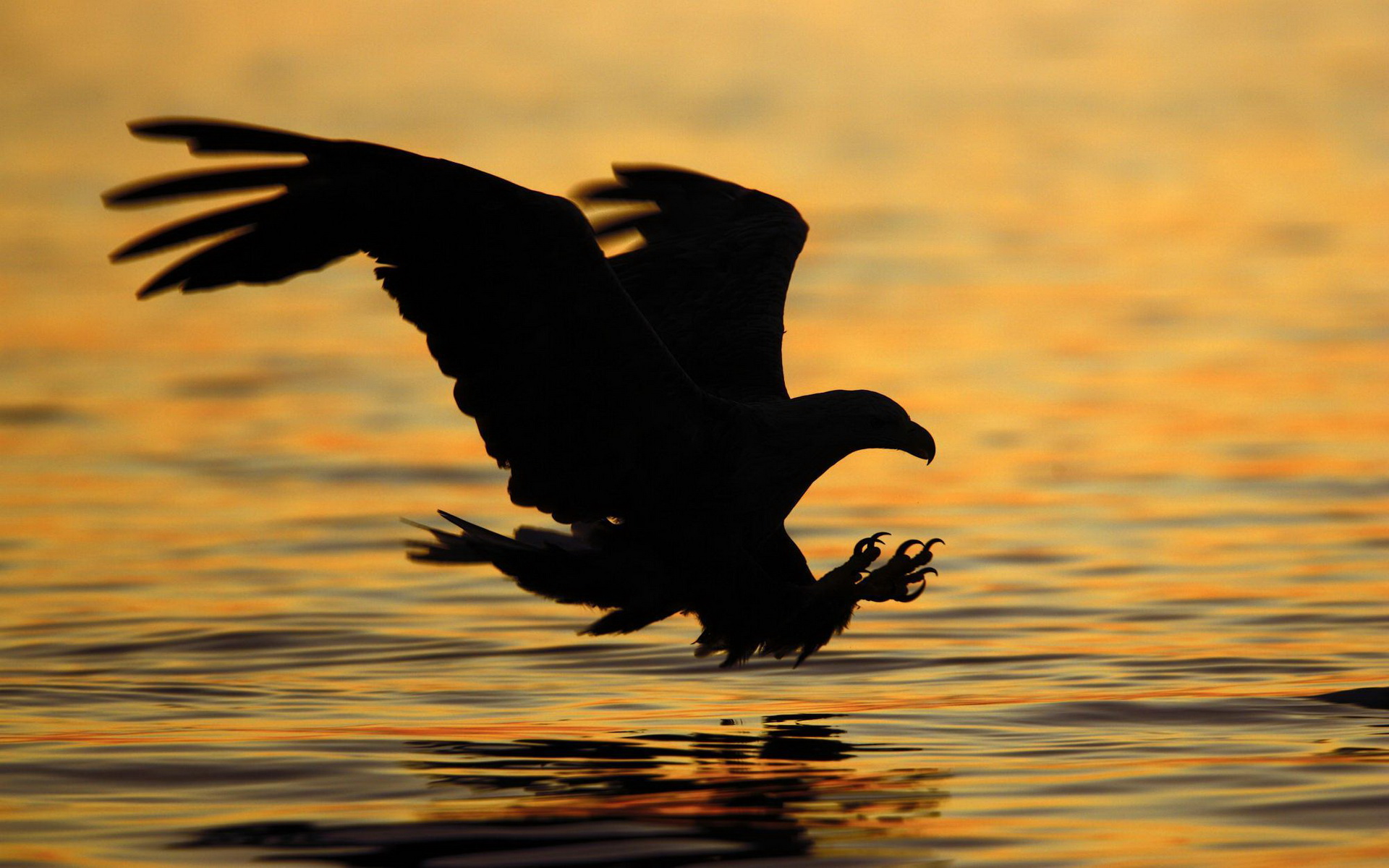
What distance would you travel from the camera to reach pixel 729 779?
6113 mm

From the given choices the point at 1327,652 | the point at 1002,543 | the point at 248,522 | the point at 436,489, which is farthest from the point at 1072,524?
the point at 248,522

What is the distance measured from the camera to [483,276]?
6.32 meters

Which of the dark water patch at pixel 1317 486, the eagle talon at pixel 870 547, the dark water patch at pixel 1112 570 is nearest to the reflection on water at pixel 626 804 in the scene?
the eagle talon at pixel 870 547

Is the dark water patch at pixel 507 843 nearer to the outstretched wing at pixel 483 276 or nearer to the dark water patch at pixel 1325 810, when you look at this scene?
the dark water patch at pixel 1325 810

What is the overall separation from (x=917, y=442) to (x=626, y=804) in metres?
2.02

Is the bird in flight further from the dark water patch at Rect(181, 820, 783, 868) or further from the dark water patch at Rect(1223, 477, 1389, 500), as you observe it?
the dark water patch at Rect(1223, 477, 1389, 500)

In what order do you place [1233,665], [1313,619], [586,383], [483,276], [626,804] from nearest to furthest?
1. [626,804]
2. [483,276]
3. [586,383]
4. [1233,665]
5. [1313,619]

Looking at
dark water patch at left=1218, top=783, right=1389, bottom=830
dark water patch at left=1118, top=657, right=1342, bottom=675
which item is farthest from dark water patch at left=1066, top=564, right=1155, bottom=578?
dark water patch at left=1218, top=783, right=1389, bottom=830

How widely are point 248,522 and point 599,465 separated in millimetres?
4578

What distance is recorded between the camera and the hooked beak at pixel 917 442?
7.22 metres

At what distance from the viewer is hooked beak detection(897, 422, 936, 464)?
A: 7223 mm

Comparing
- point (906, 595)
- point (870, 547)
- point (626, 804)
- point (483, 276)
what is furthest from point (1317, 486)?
point (626, 804)

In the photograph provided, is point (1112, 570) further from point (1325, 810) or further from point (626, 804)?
point (626, 804)

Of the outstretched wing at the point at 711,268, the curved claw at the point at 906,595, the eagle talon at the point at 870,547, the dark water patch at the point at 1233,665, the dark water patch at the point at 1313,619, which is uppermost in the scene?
the outstretched wing at the point at 711,268
